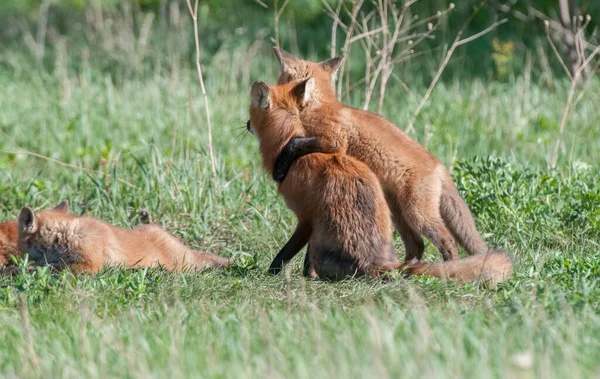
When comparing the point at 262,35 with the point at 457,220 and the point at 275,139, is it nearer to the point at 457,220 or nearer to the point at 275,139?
the point at 275,139

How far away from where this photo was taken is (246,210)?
8.33 metres

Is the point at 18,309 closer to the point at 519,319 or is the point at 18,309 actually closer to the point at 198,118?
the point at 519,319

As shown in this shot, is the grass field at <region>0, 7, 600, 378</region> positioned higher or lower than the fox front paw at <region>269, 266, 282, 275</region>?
higher

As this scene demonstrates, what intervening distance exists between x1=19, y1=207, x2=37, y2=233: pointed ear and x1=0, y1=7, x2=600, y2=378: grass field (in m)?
0.66

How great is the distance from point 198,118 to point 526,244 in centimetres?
448

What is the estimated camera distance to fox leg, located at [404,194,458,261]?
251 inches

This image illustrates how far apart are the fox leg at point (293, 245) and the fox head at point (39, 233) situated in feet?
5.05

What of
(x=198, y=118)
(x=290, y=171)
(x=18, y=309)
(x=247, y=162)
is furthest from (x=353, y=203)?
(x=198, y=118)

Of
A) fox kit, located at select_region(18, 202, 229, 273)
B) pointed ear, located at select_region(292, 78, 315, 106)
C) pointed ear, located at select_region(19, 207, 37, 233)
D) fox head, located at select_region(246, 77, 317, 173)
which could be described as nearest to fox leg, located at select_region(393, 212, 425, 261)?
fox head, located at select_region(246, 77, 317, 173)

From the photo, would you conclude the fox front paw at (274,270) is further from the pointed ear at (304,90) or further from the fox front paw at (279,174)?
the pointed ear at (304,90)

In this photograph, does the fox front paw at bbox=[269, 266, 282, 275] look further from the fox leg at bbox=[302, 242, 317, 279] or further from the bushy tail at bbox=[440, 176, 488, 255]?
the bushy tail at bbox=[440, 176, 488, 255]

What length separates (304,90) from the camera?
6777 mm

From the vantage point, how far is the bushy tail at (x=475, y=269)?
19.2 ft

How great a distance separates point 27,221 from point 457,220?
3.08 m
